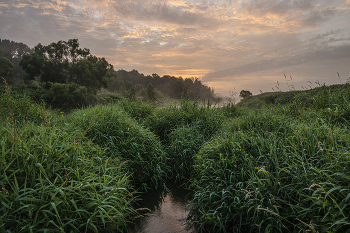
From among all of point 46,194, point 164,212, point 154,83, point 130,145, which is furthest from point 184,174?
point 154,83

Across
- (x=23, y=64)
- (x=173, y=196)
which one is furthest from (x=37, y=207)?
(x=23, y=64)

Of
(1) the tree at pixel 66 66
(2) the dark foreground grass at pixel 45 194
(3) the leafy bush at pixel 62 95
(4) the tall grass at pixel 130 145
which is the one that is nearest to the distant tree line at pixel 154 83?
(1) the tree at pixel 66 66

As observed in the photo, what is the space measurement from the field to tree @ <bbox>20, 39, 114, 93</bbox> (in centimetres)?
916

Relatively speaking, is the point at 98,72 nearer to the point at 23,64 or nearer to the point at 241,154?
the point at 23,64

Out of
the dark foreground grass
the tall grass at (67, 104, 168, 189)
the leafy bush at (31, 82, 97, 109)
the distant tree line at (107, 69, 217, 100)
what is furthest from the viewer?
the distant tree line at (107, 69, 217, 100)

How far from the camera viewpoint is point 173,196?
3730 mm

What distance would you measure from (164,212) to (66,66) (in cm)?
1476

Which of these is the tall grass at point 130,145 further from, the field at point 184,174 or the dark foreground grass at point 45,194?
the dark foreground grass at point 45,194

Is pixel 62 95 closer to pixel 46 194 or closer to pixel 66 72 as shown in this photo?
pixel 66 72

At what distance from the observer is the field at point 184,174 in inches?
78.4

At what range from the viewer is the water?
9.15ft

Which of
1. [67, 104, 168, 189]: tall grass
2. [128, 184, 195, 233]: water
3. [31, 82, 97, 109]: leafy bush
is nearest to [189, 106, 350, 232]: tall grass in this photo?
[128, 184, 195, 233]: water

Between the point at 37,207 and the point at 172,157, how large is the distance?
2.96 meters

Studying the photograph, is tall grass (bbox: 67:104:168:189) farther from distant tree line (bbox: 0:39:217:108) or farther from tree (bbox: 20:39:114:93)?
tree (bbox: 20:39:114:93)
